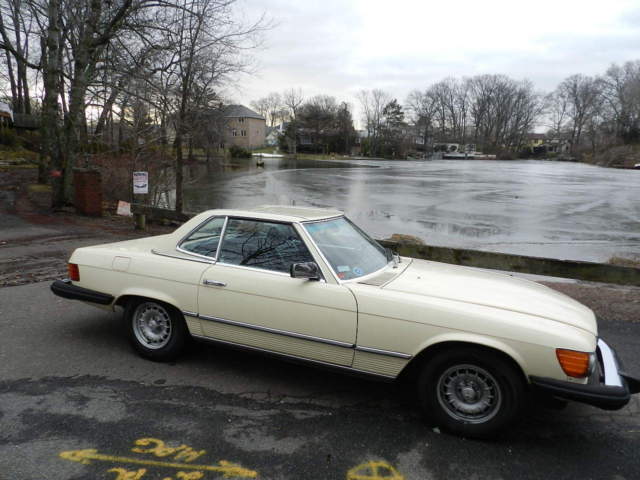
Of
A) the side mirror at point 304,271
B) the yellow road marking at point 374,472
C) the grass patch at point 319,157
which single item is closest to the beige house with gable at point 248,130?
the grass patch at point 319,157

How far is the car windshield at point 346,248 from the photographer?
3.75 meters

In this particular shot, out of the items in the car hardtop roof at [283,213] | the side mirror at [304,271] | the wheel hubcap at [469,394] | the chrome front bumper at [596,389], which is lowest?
the wheel hubcap at [469,394]

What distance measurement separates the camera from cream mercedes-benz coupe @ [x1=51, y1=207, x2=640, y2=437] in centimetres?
306

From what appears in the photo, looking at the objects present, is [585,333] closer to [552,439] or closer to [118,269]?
A: [552,439]

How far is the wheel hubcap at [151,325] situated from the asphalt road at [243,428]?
0.20m

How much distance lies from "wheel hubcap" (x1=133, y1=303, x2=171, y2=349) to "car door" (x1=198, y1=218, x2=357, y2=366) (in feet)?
1.61

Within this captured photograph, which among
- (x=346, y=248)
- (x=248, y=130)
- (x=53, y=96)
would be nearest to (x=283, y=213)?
(x=346, y=248)

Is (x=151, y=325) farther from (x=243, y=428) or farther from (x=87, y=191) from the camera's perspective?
(x=87, y=191)

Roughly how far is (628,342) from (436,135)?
13406 centimetres

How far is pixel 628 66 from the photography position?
339 feet

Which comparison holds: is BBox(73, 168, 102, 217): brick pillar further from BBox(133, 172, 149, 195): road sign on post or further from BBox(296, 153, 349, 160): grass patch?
BBox(296, 153, 349, 160): grass patch

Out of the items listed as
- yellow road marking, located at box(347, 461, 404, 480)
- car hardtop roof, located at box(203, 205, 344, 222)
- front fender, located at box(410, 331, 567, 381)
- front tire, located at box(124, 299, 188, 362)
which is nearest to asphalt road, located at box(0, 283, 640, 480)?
yellow road marking, located at box(347, 461, 404, 480)

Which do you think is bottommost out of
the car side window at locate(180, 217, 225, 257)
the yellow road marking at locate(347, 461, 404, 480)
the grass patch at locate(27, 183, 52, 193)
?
the yellow road marking at locate(347, 461, 404, 480)

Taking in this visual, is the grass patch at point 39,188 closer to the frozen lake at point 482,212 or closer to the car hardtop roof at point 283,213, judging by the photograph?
the frozen lake at point 482,212
